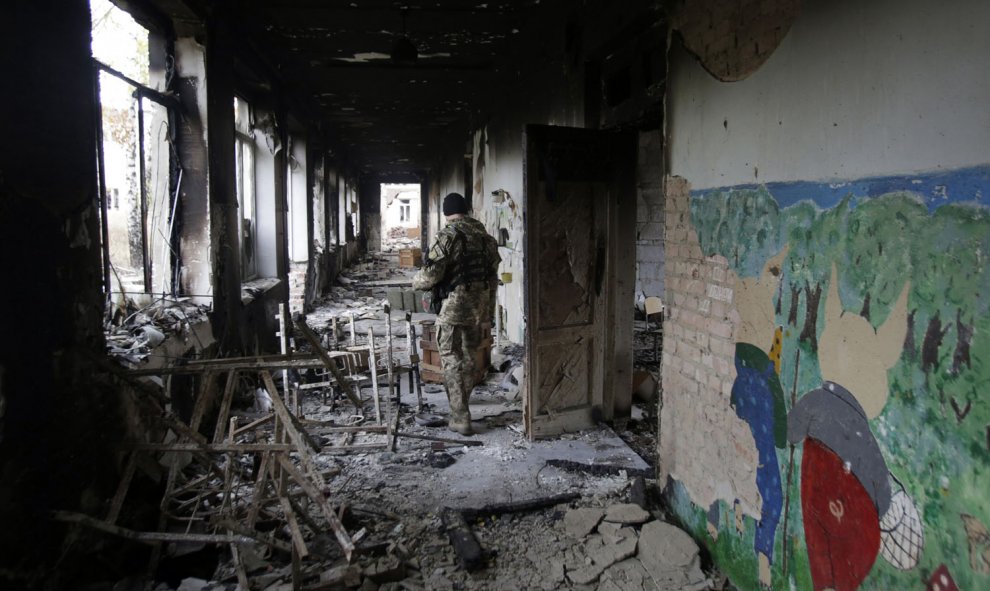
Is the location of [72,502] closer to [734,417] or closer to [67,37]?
[67,37]

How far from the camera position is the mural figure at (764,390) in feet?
8.21

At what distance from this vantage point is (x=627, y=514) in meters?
3.47

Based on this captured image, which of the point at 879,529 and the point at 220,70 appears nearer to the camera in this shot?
the point at 879,529

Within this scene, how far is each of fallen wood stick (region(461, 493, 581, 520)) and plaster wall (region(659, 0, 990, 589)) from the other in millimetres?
898

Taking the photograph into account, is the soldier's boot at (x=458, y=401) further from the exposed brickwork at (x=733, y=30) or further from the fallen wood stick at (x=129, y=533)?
the exposed brickwork at (x=733, y=30)

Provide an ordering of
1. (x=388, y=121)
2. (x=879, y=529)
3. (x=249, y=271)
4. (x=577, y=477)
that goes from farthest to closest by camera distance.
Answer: (x=388, y=121) → (x=249, y=271) → (x=577, y=477) → (x=879, y=529)

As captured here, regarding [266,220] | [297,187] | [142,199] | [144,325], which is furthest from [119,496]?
[297,187]

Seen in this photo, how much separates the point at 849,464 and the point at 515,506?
205 centimetres

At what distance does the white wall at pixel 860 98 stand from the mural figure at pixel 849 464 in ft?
1.46

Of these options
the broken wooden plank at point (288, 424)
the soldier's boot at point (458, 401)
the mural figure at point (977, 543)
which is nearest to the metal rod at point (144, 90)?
the broken wooden plank at point (288, 424)

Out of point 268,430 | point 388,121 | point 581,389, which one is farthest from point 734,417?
point 388,121

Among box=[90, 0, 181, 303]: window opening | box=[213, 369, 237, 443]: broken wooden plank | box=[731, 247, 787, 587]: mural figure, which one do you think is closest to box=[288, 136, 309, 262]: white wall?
box=[90, 0, 181, 303]: window opening

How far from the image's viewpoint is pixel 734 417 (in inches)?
112

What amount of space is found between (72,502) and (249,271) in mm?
5438
